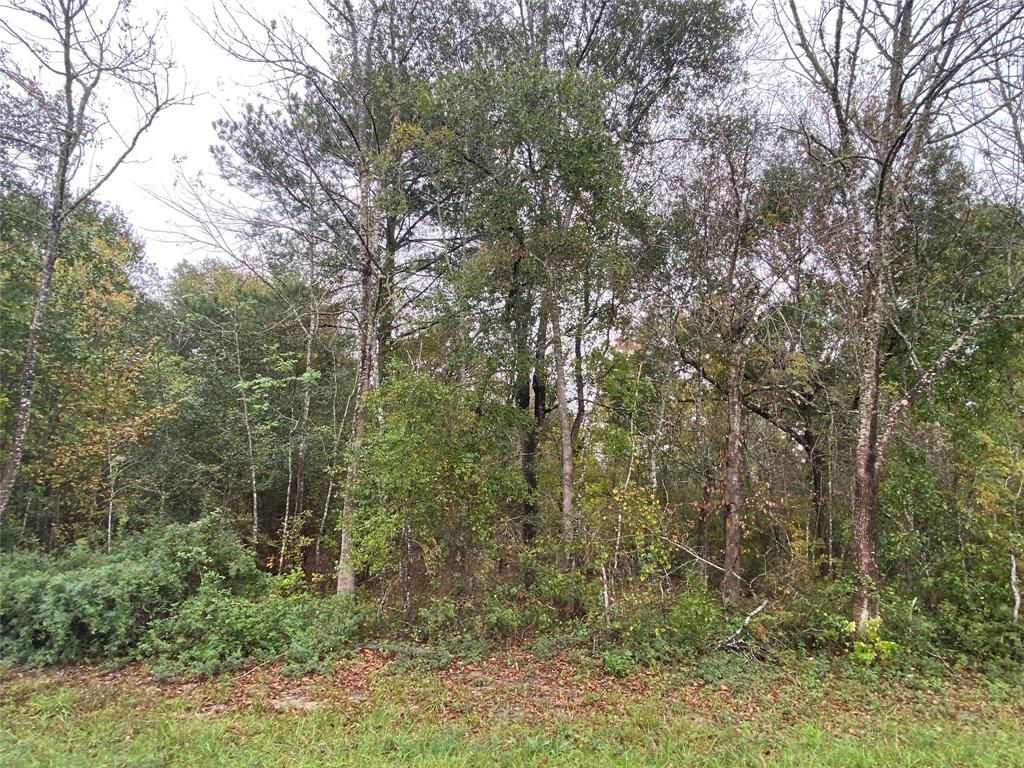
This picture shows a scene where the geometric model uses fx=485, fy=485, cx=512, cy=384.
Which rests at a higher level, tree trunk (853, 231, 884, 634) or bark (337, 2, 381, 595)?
bark (337, 2, 381, 595)

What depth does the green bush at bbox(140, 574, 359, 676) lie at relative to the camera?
222 inches

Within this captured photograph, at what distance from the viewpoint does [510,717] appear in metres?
4.50

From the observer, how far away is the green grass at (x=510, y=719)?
3.72 meters

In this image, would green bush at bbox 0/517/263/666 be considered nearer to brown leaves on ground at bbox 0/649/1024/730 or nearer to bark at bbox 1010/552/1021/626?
brown leaves on ground at bbox 0/649/1024/730

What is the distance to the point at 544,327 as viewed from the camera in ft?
29.0

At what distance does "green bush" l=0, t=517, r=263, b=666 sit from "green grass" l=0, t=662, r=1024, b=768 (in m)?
0.43

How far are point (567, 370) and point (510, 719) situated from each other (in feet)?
19.9

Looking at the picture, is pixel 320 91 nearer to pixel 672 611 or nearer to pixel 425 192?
pixel 425 192

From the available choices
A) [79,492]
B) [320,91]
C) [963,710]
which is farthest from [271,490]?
[963,710]

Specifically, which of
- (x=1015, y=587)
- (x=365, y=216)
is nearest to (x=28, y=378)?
(x=365, y=216)

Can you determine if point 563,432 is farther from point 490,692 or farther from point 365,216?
point 365,216

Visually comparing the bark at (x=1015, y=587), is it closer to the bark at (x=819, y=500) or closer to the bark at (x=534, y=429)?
the bark at (x=819, y=500)

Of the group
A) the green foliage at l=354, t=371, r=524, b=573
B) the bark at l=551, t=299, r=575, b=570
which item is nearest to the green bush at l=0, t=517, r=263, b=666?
the green foliage at l=354, t=371, r=524, b=573

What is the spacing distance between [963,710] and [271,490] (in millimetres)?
14000
